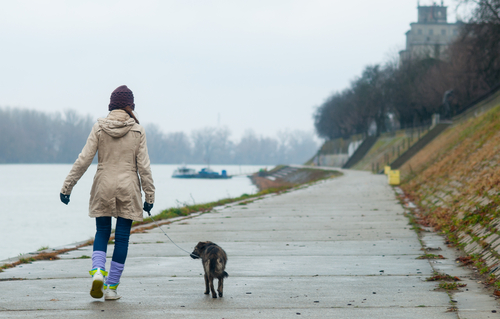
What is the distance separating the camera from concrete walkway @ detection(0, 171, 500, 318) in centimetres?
491

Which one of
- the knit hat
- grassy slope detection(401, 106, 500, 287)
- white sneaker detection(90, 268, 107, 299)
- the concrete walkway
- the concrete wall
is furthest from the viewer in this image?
the concrete wall

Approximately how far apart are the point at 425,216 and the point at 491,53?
24.0m

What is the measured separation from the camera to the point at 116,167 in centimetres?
541

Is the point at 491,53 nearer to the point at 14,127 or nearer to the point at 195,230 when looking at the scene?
the point at 195,230

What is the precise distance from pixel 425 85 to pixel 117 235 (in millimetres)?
57134

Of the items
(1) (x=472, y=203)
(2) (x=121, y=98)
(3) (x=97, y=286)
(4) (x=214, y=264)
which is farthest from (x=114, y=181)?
(1) (x=472, y=203)

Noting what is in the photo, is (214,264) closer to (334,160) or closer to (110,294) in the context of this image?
(110,294)

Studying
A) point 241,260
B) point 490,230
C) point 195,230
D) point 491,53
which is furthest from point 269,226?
point 491,53

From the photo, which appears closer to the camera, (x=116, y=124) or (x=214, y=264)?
(x=214, y=264)

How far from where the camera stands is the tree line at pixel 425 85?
32.0m

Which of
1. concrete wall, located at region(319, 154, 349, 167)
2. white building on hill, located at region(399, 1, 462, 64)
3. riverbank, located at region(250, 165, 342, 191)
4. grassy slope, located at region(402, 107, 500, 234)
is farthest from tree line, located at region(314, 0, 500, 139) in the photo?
white building on hill, located at region(399, 1, 462, 64)

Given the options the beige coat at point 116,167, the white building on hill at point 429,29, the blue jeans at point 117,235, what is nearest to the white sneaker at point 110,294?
the blue jeans at point 117,235

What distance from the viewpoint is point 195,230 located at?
11.4 m

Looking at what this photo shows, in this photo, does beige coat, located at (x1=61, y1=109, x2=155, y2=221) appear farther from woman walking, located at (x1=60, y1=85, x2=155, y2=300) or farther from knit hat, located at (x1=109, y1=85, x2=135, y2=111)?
knit hat, located at (x1=109, y1=85, x2=135, y2=111)
